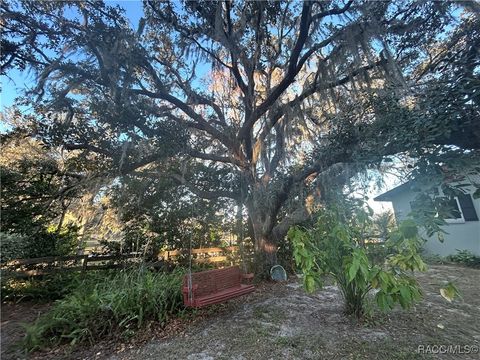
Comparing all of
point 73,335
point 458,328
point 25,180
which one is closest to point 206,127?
point 25,180

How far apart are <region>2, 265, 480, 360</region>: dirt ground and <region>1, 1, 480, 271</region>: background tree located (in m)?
2.22

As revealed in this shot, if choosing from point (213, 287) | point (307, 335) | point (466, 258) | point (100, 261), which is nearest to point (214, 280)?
point (213, 287)

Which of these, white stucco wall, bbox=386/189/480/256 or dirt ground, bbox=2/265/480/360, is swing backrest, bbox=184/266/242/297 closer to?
dirt ground, bbox=2/265/480/360

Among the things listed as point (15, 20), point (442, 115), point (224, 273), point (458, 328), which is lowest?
point (458, 328)

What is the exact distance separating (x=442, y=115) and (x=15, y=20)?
699 centimetres

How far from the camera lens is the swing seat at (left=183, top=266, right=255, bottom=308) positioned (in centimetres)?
373

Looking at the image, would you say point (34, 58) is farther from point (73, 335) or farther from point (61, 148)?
point (73, 335)

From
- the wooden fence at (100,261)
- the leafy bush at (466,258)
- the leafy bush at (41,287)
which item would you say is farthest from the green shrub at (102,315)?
the leafy bush at (466,258)

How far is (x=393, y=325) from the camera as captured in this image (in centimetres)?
354

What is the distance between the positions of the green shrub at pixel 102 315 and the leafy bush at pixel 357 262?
2.29 metres

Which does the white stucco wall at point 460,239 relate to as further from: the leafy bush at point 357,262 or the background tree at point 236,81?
the leafy bush at point 357,262

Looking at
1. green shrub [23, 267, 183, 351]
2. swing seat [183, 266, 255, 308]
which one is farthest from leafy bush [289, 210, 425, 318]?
green shrub [23, 267, 183, 351]

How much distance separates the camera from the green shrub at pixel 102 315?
3529 mm

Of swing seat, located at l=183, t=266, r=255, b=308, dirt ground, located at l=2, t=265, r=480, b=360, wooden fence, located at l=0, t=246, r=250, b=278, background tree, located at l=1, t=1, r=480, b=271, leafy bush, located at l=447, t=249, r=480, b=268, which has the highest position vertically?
background tree, located at l=1, t=1, r=480, b=271
